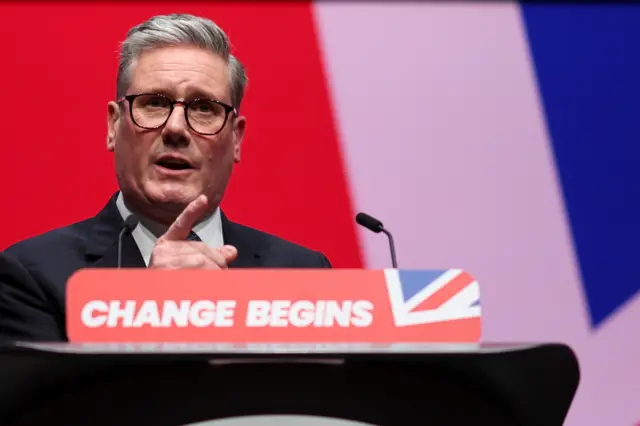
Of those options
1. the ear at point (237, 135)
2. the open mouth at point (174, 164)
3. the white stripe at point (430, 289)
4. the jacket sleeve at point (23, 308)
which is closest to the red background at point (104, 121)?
the ear at point (237, 135)

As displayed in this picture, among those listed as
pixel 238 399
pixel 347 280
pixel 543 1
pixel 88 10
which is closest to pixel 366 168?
pixel 543 1

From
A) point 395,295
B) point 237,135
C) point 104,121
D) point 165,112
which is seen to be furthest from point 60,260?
point 395,295

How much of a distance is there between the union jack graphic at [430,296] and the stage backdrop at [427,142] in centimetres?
135

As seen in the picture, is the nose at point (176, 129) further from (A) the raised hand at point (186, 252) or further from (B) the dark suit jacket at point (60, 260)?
(A) the raised hand at point (186, 252)

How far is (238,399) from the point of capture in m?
1.05

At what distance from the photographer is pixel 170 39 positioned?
6.90ft

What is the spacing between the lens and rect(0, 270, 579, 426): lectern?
100 cm

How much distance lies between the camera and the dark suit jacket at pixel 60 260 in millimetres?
1720

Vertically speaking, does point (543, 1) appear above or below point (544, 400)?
above


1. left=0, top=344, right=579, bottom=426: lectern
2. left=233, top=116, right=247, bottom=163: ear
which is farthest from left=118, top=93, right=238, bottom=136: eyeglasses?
left=0, top=344, right=579, bottom=426: lectern

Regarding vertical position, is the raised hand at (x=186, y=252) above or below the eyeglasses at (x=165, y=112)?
below

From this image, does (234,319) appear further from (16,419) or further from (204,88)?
(204,88)

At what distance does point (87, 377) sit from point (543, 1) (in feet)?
6.72

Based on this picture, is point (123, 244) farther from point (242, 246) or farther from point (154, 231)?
point (242, 246)
